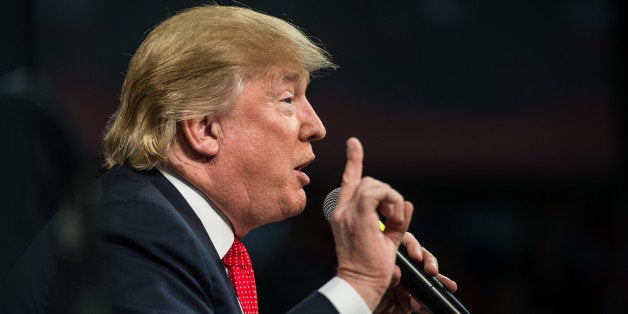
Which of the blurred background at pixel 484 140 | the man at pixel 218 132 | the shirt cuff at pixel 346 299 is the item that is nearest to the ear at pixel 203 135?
the man at pixel 218 132

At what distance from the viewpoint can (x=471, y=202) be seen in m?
3.29

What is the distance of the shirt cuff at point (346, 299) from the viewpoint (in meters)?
1.30

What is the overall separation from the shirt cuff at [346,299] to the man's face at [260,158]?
0.95ft

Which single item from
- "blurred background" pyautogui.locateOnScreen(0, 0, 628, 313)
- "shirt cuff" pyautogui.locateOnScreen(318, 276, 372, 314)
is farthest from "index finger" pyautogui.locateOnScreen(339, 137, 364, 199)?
"blurred background" pyautogui.locateOnScreen(0, 0, 628, 313)

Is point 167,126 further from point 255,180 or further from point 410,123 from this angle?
point 410,123

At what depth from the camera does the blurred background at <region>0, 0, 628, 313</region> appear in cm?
316

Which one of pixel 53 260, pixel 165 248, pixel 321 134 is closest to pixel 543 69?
pixel 321 134

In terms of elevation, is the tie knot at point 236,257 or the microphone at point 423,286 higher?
the microphone at point 423,286

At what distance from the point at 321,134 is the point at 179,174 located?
10.4 inches

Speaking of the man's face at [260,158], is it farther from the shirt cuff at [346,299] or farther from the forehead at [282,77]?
the shirt cuff at [346,299]

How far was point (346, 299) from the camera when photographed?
4.27 feet

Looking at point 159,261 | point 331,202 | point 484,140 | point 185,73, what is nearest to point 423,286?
point 331,202

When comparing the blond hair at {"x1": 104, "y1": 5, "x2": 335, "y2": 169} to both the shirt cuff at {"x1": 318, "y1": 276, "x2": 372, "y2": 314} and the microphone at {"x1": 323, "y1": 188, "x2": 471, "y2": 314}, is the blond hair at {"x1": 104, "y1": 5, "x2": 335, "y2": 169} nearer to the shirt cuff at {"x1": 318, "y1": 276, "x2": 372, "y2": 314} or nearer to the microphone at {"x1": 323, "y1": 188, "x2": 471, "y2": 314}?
the microphone at {"x1": 323, "y1": 188, "x2": 471, "y2": 314}

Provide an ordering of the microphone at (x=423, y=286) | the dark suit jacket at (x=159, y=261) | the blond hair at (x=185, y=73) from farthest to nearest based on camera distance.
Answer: the blond hair at (x=185, y=73) < the microphone at (x=423, y=286) < the dark suit jacket at (x=159, y=261)
